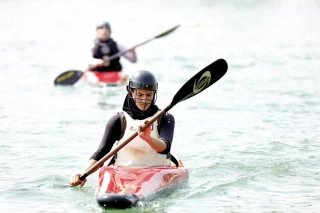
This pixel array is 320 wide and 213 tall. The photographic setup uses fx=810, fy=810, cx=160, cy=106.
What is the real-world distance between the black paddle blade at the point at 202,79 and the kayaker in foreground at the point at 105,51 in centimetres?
833

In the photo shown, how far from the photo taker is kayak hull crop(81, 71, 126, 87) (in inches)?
615

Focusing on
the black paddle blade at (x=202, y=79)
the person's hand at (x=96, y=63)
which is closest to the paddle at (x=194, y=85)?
the black paddle blade at (x=202, y=79)

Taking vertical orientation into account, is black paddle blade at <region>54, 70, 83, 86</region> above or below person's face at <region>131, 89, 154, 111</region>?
below

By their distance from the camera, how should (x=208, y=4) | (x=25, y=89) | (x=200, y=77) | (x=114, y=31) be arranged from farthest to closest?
(x=208, y=4)
(x=114, y=31)
(x=25, y=89)
(x=200, y=77)

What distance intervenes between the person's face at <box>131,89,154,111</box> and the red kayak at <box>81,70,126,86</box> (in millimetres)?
8576

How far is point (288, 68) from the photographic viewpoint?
1788cm

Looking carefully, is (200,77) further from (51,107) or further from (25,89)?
(25,89)

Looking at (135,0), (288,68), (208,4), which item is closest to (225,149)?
(288,68)

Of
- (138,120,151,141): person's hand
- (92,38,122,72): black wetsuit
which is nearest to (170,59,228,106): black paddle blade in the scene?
(138,120,151,141): person's hand

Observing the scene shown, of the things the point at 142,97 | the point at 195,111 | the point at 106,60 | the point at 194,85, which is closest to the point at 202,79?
the point at 194,85

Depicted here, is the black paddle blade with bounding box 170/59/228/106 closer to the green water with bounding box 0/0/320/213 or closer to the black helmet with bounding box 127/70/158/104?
the black helmet with bounding box 127/70/158/104

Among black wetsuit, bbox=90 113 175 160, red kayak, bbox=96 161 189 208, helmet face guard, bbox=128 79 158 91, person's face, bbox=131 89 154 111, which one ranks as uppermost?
helmet face guard, bbox=128 79 158 91

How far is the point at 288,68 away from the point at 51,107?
248 inches

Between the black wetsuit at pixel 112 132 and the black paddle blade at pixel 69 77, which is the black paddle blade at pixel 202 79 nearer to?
the black wetsuit at pixel 112 132
